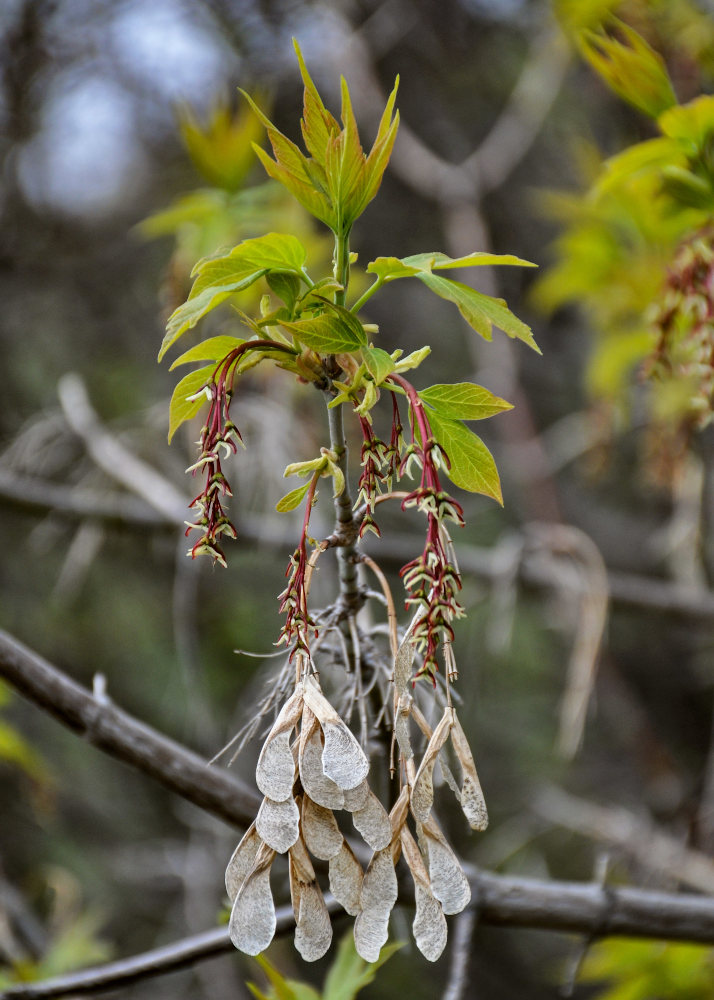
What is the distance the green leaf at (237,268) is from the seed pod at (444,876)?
0.31 meters

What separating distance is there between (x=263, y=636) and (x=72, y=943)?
1.48 meters

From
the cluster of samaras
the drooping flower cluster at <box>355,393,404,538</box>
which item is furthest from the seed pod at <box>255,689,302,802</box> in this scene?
the drooping flower cluster at <box>355,393,404,538</box>

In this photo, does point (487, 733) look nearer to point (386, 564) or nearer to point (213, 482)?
point (386, 564)

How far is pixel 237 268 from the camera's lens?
0.46 m

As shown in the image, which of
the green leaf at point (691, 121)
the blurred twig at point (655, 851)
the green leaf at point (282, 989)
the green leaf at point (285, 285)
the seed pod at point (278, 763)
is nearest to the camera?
the seed pod at point (278, 763)

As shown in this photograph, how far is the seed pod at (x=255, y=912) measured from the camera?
38 cm

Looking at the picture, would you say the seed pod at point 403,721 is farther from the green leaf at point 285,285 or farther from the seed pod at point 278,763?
the green leaf at point 285,285

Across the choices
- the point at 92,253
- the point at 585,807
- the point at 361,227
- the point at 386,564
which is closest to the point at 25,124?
the point at 92,253

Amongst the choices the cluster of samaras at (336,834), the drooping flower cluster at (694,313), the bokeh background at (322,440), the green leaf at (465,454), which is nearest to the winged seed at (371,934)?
the cluster of samaras at (336,834)

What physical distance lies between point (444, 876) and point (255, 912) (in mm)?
101

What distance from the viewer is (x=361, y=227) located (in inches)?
104

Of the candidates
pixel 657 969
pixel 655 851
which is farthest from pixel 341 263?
pixel 655 851

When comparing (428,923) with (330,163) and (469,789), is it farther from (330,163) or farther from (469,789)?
(330,163)

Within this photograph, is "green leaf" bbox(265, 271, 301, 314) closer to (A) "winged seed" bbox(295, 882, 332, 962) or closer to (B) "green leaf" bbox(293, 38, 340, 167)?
(B) "green leaf" bbox(293, 38, 340, 167)
